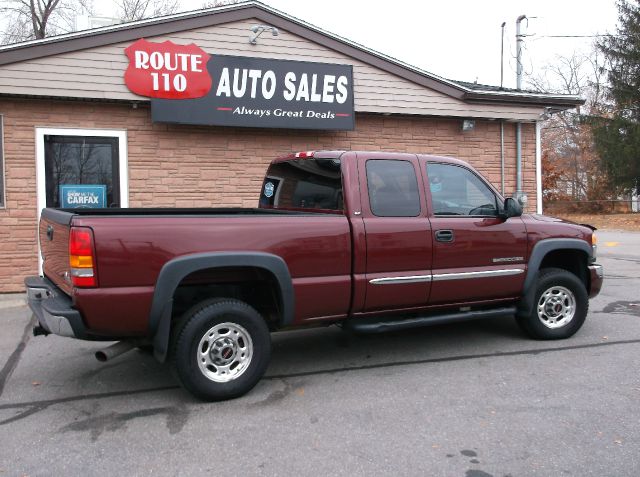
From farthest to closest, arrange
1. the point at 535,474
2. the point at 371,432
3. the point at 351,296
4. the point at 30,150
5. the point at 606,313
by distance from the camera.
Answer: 1. the point at 30,150
2. the point at 606,313
3. the point at 351,296
4. the point at 371,432
5. the point at 535,474

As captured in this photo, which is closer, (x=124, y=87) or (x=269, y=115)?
(x=124, y=87)

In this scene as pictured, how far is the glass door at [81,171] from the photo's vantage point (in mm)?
8672

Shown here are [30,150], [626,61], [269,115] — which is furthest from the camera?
[626,61]

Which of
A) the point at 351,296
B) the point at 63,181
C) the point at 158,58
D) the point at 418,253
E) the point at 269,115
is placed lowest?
the point at 351,296

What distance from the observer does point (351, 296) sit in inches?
188

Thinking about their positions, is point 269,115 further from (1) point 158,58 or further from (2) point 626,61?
(2) point 626,61

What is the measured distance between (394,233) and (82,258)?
8.23 ft

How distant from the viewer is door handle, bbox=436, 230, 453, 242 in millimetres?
5117

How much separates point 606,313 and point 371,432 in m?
4.90

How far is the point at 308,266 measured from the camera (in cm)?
457

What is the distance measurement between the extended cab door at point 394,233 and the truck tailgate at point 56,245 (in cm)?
233

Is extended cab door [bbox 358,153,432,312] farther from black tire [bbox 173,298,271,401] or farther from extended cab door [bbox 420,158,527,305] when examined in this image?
black tire [bbox 173,298,271,401]

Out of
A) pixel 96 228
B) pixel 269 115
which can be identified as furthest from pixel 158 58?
pixel 96 228

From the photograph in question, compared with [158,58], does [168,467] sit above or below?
below
